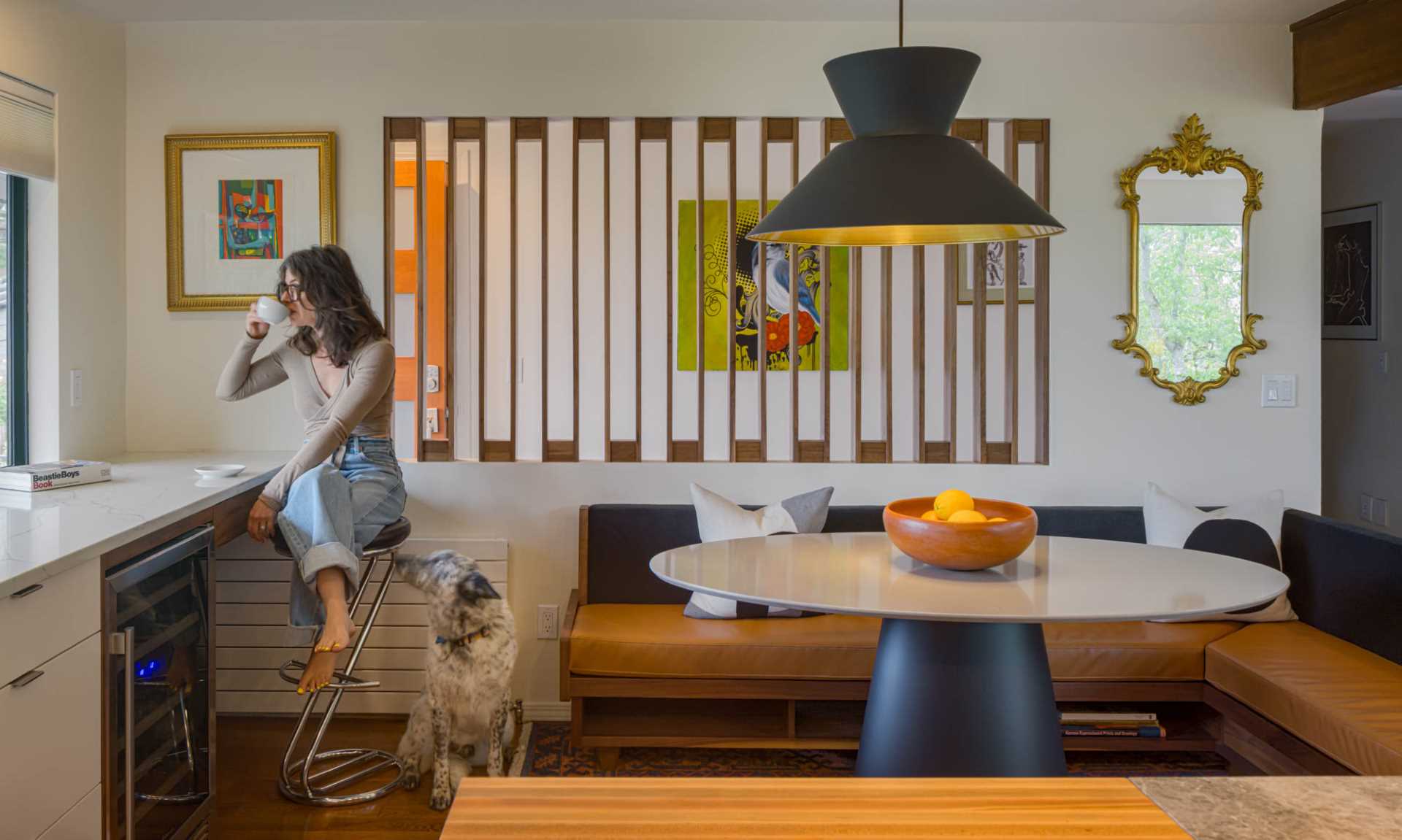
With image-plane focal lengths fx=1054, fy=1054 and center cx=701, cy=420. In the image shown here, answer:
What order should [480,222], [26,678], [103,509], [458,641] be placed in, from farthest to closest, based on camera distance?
[480,222] → [458,641] → [103,509] → [26,678]

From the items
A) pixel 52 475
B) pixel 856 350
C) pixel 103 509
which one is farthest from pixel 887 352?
pixel 52 475

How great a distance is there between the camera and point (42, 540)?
206 cm

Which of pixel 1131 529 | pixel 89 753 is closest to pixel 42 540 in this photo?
pixel 89 753

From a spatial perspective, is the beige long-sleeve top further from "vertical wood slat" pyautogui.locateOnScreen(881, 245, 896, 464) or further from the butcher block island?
"vertical wood slat" pyautogui.locateOnScreen(881, 245, 896, 464)

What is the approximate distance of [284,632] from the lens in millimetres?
3637

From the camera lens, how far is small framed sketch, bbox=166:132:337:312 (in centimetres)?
362

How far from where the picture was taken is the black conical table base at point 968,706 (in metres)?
2.05

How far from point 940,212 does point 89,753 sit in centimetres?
196

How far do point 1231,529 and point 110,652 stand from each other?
124 inches

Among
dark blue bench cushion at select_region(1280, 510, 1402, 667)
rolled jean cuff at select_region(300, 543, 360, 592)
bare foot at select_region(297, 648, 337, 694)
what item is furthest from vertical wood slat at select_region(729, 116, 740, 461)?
dark blue bench cushion at select_region(1280, 510, 1402, 667)

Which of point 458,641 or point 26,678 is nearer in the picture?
point 26,678

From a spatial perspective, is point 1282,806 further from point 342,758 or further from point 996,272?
point 996,272

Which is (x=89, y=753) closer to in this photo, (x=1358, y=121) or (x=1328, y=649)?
(x=1328, y=649)

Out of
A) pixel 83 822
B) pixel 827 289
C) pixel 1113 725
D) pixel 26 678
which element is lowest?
pixel 1113 725
